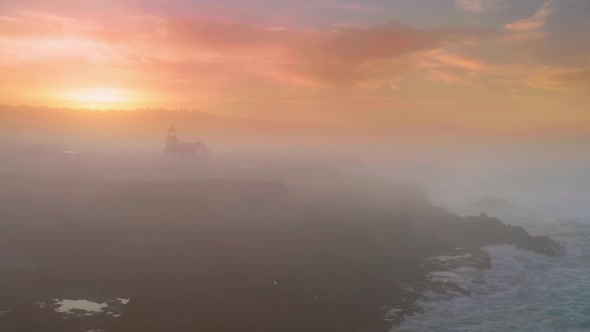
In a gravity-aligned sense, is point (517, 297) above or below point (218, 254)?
below

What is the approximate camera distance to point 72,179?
7231 cm

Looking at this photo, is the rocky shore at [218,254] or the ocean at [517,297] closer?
the rocky shore at [218,254]

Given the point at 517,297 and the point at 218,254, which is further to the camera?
the point at 218,254

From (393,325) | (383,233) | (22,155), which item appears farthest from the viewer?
(22,155)

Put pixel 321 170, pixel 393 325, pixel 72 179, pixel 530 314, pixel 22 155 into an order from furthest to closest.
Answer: pixel 321 170 < pixel 22 155 < pixel 72 179 < pixel 530 314 < pixel 393 325

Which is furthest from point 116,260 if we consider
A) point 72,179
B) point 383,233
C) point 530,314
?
point 530,314

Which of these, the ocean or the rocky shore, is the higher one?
the rocky shore

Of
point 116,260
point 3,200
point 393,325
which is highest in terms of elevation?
point 3,200

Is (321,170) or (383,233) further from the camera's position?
(321,170)

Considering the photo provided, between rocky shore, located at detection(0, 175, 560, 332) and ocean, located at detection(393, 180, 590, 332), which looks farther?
ocean, located at detection(393, 180, 590, 332)

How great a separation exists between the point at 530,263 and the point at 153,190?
51.1 meters

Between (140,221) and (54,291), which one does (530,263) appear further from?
(54,291)

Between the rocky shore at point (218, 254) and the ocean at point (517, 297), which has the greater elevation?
the rocky shore at point (218, 254)

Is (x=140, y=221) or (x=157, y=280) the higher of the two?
(x=140, y=221)
